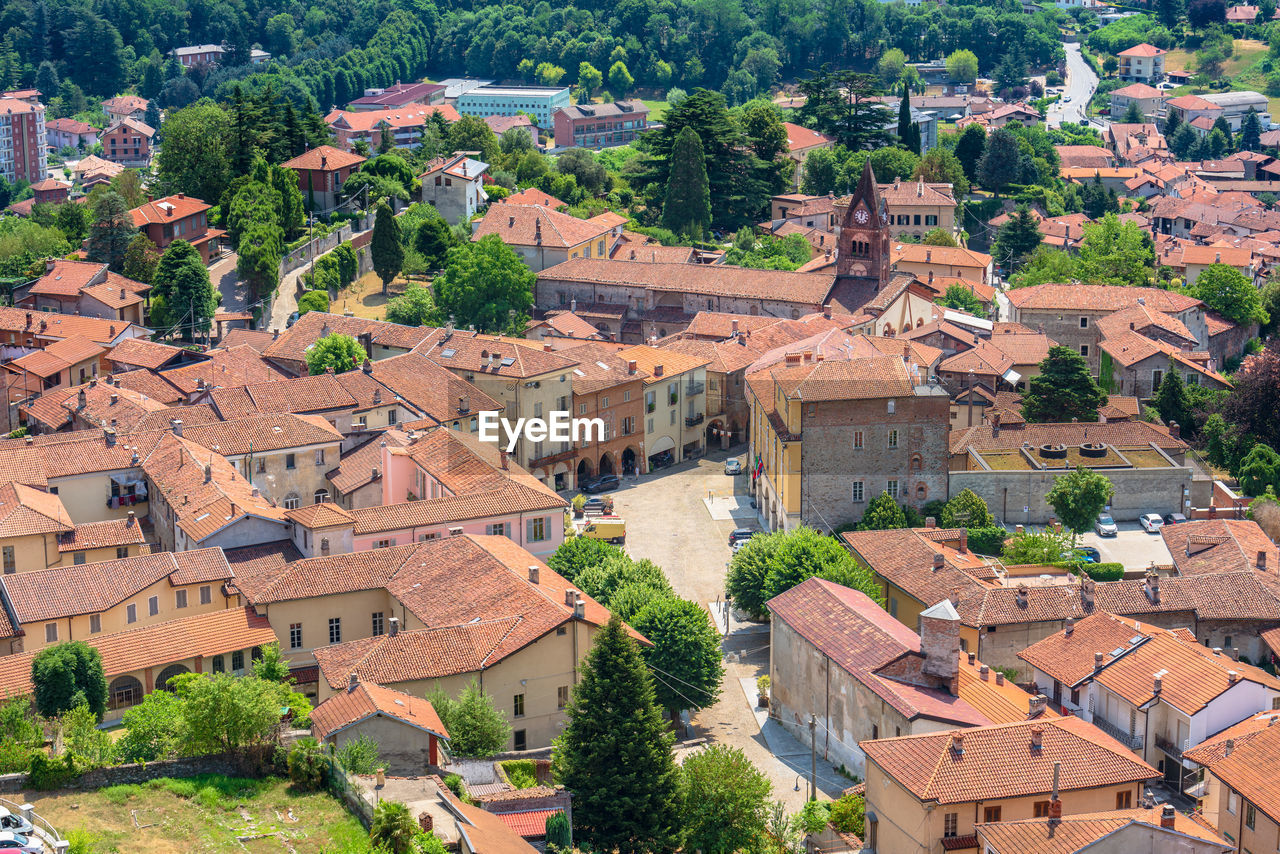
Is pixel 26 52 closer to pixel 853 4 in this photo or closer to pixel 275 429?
pixel 853 4

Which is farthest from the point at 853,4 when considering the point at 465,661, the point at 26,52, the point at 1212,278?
the point at 465,661

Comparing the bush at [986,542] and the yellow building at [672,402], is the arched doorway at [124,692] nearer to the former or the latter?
the bush at [986,542]

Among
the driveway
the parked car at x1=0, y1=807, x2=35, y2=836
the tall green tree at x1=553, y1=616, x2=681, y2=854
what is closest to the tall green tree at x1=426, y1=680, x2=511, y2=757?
the tall green tree at x1=553, y1=616, x2=681, y2=854

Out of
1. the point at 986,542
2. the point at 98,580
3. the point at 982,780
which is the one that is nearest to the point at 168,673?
the point at 98,580

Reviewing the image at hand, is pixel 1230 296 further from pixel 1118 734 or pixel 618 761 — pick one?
pixel 618 761

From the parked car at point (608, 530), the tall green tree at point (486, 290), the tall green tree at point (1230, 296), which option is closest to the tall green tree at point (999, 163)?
the tall green tree at point (1230, 296)
